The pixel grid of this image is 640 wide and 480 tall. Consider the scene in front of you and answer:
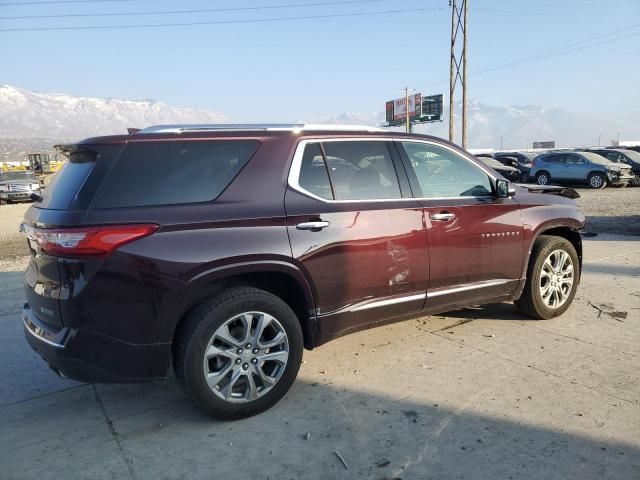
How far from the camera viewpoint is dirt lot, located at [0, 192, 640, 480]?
105 inches

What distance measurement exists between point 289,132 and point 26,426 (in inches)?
101

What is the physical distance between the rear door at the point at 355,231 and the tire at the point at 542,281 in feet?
4.52

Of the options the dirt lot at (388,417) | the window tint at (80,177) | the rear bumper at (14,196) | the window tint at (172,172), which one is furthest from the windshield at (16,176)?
the window tint at (172,172)

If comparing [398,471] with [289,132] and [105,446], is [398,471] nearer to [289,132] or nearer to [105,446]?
[105,446]

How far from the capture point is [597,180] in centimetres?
2112

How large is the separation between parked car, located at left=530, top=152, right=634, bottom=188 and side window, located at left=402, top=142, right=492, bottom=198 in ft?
64.3

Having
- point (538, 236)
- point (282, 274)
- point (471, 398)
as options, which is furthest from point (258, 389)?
point (538, 236)

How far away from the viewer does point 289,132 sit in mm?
3480

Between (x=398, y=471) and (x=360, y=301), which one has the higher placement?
(x=360, y=301)

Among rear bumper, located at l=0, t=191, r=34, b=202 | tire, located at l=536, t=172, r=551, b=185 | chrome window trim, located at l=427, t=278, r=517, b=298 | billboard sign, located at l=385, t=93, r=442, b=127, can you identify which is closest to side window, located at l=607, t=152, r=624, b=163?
tire, located at l=536, t=172, r=551, b=185

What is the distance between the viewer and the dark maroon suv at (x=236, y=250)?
2799 millimetres

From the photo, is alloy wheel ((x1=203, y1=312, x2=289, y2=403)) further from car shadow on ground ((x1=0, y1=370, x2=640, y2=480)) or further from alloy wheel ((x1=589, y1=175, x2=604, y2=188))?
alloy wheel ((x1=589, y1=175, x2=604, y2=188))

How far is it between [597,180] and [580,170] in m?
0.80

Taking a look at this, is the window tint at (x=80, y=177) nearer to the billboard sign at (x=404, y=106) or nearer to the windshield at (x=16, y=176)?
the windshield at (x=16, y=176)
